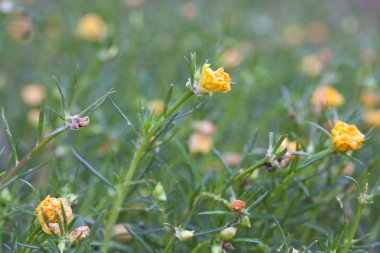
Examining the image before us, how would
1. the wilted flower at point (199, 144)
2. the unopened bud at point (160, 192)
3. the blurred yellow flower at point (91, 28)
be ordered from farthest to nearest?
the blurred yellow flower at point (91, 28), the wilted flower at point (199, 144), the unopened bud at point (160, 192)

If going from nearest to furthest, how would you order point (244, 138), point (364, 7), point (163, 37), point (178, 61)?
point (244, 138), point (178, 61), point (163, 37), point (364, 7)

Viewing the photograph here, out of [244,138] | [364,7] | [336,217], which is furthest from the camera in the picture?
[364,7]

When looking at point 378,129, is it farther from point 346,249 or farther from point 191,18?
point 191,18

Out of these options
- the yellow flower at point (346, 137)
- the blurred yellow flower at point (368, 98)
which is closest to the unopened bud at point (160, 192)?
the yellow flower at point (346, 137)

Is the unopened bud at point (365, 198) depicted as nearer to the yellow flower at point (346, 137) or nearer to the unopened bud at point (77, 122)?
the yellow flower at point (346, 137)

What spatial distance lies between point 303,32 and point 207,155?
77.0 inches

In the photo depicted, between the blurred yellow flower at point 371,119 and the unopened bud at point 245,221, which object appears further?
the blurred yellow flower at point 371,119

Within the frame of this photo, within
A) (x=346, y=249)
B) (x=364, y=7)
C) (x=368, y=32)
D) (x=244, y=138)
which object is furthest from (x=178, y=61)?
(x=364, y=7)

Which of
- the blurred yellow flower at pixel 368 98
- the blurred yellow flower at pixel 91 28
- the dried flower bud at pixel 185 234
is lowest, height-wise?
the blurred yellow flower at pixel 368 98

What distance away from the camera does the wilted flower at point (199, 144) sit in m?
1.66

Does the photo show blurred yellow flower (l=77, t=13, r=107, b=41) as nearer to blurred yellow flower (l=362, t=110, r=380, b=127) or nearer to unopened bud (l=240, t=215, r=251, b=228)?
blurred yellow flower (l=362, t=110, r=380, b=127)

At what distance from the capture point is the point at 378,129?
2.01 meters

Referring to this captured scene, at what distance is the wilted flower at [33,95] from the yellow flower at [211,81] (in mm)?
1116

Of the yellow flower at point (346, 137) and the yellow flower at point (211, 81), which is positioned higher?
the yellow flower at point (211, 81)
